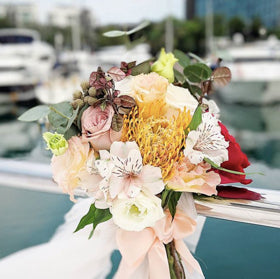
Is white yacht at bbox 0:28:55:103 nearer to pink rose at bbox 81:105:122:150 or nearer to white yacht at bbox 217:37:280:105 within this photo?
white yacht at bbox 217:37:280:105

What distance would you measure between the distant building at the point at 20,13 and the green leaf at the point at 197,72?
1076 inches

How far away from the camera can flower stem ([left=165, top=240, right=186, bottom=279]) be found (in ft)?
2.67

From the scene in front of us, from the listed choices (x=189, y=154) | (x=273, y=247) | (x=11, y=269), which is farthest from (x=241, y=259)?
(x=11, y=269)

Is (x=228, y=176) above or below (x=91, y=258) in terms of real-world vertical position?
above

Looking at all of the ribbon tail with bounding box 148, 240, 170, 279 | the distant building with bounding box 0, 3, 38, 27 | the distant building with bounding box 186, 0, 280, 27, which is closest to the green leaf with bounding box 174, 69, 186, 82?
the ribbon tail with bounding box 148, 240, 170, 279

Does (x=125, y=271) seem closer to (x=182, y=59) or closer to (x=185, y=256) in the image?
(x=185, y=256)

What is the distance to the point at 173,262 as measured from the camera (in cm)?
82

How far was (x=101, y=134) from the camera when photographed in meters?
0.76

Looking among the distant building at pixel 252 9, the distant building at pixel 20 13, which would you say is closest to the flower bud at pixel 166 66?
the distant building at pixel 252 9

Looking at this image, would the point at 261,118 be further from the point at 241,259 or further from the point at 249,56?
the point at 241,259

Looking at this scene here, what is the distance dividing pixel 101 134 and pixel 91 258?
342 millimetres

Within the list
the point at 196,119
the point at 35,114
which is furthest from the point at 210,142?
the point at 35,114

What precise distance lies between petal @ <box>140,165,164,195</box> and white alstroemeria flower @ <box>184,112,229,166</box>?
0.07 m

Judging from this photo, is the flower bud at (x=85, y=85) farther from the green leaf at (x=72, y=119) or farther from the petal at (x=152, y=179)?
the petal at (x=152, y=179)
